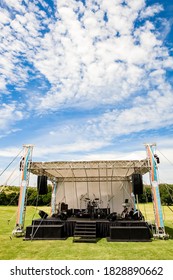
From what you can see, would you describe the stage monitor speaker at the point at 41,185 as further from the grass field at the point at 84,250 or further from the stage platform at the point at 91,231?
the grass field at the point at 84,250

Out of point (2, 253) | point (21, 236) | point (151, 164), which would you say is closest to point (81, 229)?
point (21, 236)

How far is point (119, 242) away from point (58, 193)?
6.97m

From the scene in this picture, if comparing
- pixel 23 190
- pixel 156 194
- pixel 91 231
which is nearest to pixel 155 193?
pixel 156 194

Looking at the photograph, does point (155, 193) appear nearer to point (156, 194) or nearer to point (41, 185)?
point (156, 194)

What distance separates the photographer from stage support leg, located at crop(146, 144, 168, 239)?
794cm

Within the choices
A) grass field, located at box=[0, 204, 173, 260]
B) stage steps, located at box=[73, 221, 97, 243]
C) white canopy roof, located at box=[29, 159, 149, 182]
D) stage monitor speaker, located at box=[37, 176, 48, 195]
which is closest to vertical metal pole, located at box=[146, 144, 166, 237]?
white canopy roof, located at box=[29, 159, 149, 182]

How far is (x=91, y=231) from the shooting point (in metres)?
7.92

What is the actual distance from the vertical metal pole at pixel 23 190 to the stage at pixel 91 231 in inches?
24.6

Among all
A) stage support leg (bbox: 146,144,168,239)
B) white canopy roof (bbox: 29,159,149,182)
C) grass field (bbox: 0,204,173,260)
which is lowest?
grass field (bbox: 0,204,173,260)

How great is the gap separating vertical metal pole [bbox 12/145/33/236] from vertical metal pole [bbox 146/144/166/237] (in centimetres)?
528

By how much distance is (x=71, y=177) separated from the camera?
44.0 feet

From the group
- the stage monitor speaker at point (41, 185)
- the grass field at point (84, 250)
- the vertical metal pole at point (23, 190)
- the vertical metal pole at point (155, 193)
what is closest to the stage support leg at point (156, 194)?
the vertical metal pole at point (155, 193)

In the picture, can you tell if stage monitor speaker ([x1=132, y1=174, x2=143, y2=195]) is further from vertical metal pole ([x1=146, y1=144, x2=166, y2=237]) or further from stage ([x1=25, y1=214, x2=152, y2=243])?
stage ([x1=25, y1=214, x2=152, y2=243])
